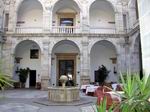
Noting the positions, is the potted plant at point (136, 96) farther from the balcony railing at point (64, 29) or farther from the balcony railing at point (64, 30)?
the balcony railing at point (64, 29)

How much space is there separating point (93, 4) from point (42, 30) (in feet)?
19.0

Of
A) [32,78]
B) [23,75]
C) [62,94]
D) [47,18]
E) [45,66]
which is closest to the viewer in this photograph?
[62,94]

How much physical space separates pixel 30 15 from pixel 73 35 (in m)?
5.58

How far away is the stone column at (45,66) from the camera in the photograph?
61.0ft

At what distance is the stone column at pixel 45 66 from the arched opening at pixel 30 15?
9.20 feet

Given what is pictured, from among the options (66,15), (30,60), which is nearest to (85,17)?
A: (66,15)

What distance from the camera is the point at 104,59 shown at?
21578 mm

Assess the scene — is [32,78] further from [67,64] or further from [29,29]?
[29,29]

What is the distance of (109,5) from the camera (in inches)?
823

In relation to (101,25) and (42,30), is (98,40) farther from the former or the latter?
(42,30)

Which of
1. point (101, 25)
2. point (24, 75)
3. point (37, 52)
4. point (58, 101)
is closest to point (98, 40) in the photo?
point (101, 25)

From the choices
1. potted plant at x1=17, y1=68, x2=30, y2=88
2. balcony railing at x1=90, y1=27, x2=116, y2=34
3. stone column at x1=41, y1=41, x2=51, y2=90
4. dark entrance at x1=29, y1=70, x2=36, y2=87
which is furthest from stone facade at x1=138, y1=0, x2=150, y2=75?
dark entrance at x1=29, y1=70, x2=36, y2=87

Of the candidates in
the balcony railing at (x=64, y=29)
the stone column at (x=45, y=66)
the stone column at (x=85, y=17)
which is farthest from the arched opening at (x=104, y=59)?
the stone column at (x=45, y=66)

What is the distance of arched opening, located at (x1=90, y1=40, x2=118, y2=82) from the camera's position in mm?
21047
